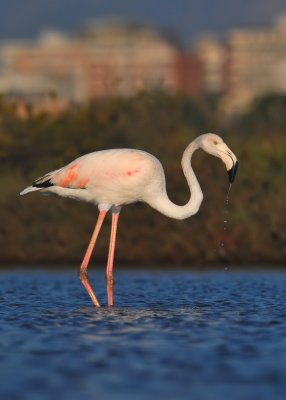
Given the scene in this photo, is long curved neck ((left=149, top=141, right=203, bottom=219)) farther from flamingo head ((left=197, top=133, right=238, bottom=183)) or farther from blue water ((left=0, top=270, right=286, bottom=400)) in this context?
blue water ((left=0, top=270, right=286, bottom=400))

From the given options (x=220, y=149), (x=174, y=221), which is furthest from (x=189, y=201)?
(x=174, y=221)

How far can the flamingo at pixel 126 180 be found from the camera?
14.3 m

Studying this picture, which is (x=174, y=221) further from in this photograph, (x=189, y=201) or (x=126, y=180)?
(x=189, y=201)

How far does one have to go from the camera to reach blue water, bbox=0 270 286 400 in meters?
9.41

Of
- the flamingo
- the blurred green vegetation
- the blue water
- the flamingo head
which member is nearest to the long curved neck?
the flamingo

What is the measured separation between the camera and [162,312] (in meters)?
Answer: 13.9

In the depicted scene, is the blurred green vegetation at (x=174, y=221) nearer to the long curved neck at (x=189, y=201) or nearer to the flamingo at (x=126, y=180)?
the flamingo at (x=126, y=180)

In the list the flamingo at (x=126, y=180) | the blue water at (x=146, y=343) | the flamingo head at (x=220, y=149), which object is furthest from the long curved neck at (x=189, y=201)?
the blue water at (x=146, y=343)

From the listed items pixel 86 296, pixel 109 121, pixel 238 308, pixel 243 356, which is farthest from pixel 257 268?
pixel 243 356

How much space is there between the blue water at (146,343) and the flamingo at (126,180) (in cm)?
103

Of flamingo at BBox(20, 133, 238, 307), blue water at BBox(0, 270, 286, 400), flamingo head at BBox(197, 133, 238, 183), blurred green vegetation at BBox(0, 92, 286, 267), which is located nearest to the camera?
blue water at BBox(0, 270, 286, 400)

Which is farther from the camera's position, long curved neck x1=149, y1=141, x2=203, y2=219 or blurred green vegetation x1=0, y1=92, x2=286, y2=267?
blurred green vegetation x1=0, y1=92, x2=286, y2=267

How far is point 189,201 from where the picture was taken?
14.3 metres

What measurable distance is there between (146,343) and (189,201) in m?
3.16
